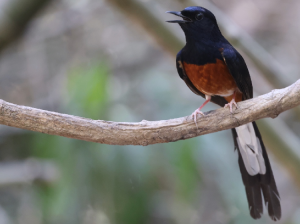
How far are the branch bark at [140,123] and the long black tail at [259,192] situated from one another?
89cm

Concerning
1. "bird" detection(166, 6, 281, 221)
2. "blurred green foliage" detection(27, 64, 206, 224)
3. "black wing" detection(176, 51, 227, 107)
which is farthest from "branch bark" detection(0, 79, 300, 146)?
"blurred green foliage" detection(27, 64, 206, 224)

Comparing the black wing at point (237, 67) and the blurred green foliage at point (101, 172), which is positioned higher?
the black wing at point (237, 67)

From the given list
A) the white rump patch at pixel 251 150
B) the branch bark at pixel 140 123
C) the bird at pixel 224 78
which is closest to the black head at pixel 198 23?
the bird at pixel 224 78

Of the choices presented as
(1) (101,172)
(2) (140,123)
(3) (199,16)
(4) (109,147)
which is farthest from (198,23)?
(1) (101,172)

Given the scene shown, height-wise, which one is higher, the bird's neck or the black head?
the black head

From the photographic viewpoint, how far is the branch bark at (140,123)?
7.52ft

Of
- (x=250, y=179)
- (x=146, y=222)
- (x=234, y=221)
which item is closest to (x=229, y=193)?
(x=234, y=221)

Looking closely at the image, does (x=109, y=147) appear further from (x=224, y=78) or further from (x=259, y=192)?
(x=259, y=192)

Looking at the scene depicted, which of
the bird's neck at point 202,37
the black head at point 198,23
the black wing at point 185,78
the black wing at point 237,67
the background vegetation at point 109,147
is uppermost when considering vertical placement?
the black head at point 198,23

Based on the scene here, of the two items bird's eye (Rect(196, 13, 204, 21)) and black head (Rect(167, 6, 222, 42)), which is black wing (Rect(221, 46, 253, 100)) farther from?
bird's eye (Rect(196, 13, 204, 21))

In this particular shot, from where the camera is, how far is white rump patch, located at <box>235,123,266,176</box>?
3.35m

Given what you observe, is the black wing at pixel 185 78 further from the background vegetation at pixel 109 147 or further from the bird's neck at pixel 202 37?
the background vegetation at pixel 109 147

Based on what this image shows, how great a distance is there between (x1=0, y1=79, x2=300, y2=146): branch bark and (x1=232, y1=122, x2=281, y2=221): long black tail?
89cm

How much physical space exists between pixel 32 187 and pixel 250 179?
2345mm
